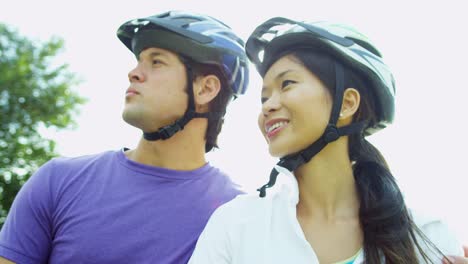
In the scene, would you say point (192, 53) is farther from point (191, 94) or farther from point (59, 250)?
point (59, 250)

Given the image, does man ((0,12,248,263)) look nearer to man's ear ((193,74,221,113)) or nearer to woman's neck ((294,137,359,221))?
man's ear ((193,74,221,113))

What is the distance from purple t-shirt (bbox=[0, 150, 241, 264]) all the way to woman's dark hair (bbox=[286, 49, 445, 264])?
968mm

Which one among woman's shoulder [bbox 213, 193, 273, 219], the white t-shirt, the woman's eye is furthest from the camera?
the woman's eye

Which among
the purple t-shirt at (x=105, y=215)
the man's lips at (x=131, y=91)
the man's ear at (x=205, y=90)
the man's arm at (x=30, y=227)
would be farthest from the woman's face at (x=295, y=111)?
the man's arm at (x=30, y=227)

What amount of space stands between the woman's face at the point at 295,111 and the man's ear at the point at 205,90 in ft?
3.30

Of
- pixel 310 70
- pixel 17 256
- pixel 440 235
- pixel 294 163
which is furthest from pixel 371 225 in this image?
pixel 17 256

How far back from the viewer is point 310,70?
3533mm

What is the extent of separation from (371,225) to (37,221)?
2.20 meters

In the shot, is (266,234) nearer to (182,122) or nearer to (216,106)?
(182,122)

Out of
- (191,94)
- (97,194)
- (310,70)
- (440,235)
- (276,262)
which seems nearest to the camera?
(276,262)

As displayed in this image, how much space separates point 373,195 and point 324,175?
346 mm

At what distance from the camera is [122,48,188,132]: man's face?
4098 mm

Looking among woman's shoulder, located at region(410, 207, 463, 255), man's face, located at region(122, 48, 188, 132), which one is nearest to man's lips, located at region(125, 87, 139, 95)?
man's face, located at region(122, 48, 188, 132)

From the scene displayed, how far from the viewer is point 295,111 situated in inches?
133
